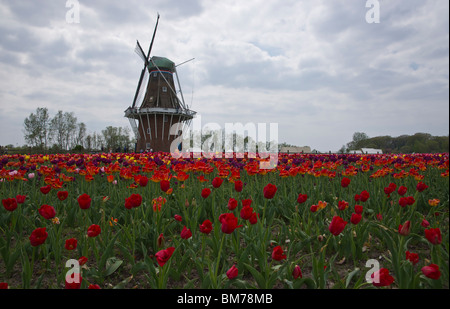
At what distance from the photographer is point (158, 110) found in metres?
28.4

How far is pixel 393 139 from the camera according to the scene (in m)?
69.1

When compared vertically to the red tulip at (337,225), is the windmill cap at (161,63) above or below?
above

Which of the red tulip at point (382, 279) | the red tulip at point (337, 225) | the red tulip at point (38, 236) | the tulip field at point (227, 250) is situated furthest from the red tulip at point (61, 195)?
the red tulip at point (382, 279)

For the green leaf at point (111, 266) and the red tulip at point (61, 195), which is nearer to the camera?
the green leaf at point (111, 266)

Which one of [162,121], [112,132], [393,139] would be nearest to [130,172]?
[162,121]

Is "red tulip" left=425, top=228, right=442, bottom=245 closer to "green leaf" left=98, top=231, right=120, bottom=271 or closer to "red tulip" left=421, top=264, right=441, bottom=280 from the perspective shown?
"red tulip" left=421, top=264, right=441, bottom=280

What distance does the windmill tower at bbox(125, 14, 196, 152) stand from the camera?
29.1 meters

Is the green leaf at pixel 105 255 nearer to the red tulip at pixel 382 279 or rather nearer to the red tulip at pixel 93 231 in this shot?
the red tulip at pixel 93 231

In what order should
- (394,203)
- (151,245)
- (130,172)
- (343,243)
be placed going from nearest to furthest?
(343,243), (151,245), (394,203), (130,172)

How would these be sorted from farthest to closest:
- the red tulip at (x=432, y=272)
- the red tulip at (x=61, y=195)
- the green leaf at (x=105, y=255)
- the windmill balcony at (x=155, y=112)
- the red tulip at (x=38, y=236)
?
the windmill balcony at (x=155, y=112) → the red tulip at (x=61, y=195) → the green leaf at (x=105, y=255) → the red tulip at (x=38, y=236) → the red tulip at (x=432, y=272)

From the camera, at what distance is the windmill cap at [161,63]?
31356mm

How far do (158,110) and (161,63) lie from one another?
6.52 m
